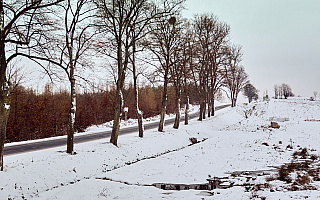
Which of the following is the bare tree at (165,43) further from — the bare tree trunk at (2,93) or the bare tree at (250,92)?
the bare tree at (250,92)

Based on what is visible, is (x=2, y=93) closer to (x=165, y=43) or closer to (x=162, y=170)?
(x=162, y=170)

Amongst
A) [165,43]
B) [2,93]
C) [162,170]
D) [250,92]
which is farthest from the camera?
[250,92]

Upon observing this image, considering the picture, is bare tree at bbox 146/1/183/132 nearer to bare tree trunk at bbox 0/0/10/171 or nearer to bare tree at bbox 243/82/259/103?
bare tree trunk at bbox 0/0/10/171

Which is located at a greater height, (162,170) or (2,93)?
(2,93)

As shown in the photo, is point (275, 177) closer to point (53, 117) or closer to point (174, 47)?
point (174, 47)

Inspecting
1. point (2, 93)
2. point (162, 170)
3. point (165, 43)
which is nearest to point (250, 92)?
point (165, 43)

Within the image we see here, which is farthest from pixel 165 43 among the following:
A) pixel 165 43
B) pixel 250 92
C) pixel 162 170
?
pixel 250 92

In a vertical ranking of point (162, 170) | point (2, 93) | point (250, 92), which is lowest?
point (162, 170)

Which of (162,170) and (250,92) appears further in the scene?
(250,92)

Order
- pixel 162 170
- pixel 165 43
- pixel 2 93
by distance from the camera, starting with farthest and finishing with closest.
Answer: pixel 165 43 → pixel 162 170 → pixel 2 93

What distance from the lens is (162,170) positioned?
11.3m

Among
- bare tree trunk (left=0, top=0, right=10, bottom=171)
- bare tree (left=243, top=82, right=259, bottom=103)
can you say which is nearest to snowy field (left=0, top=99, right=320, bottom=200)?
bare tree trunk (left=0, top=0, right=10, bottom=171)

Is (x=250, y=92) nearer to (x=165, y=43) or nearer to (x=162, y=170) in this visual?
(x=165, y=43)

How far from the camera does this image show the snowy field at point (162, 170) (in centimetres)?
775
